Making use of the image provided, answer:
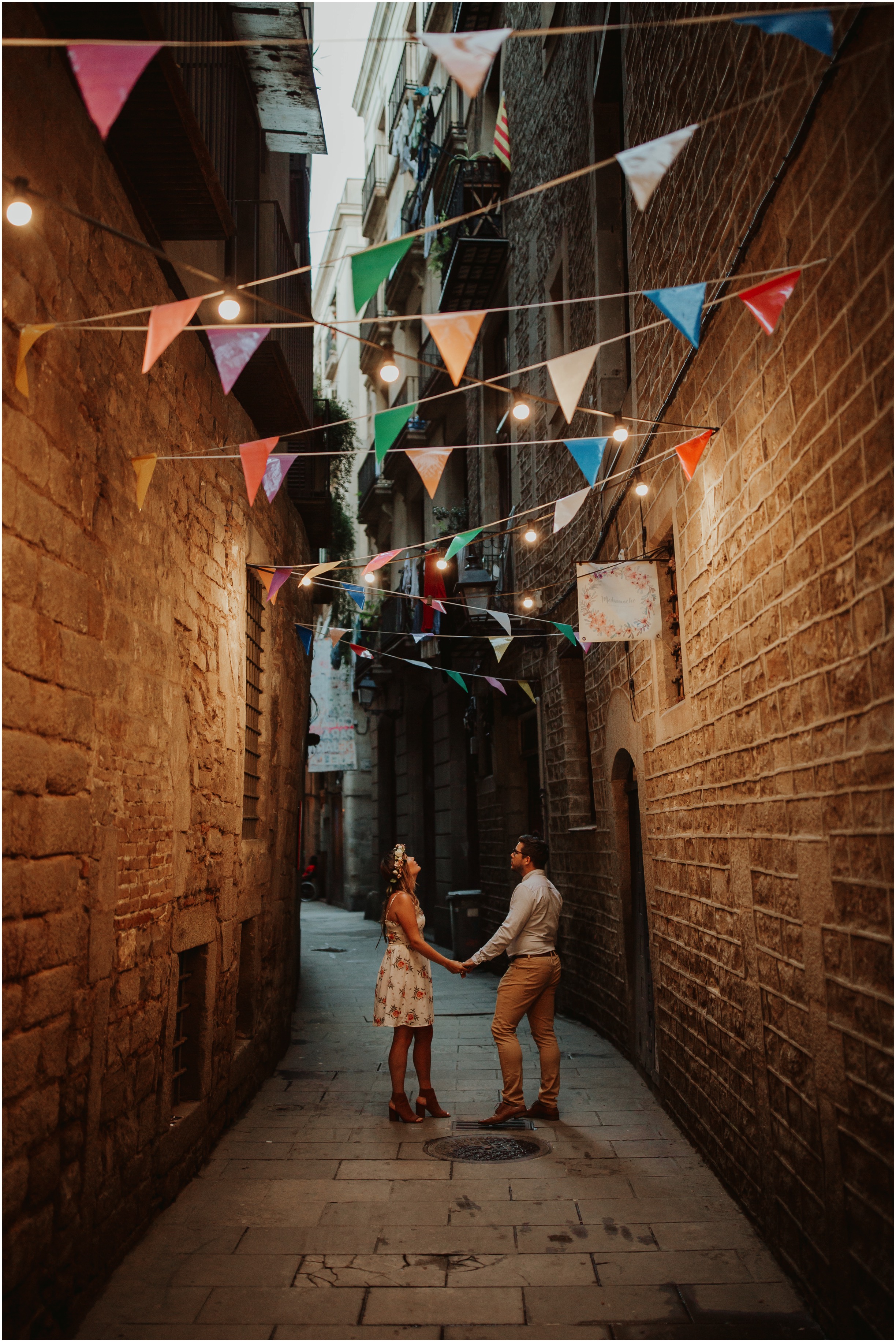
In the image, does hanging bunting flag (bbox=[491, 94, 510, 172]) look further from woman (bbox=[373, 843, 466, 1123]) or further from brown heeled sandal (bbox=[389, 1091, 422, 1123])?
brown heeled sandal (bbox=[389, 1091, 422, 1123])

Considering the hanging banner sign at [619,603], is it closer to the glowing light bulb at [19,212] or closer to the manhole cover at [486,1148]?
the manhole cover at [486,1148]

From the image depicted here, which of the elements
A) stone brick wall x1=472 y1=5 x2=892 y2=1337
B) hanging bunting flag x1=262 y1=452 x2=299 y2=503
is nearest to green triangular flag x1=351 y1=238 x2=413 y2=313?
stone brick wall x1=472 y1=5 x2=892 y2=1337

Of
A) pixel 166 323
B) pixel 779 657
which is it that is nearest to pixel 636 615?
pixel 779 657

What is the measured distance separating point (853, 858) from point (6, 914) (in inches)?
103

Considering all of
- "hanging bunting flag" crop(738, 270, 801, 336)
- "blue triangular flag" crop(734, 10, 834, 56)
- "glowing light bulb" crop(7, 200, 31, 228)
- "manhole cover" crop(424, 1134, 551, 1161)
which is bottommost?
"manhole cover" crop(424, 1134, 551, 1161)

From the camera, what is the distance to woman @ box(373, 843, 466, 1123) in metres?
6.44

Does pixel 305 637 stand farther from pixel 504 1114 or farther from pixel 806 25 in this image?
pixel 806 25

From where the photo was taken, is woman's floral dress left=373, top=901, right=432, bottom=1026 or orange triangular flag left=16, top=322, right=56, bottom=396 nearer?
orange triangular flag left=16, top=322, right=56, bottom=396

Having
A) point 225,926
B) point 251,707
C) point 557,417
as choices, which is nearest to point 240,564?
point 251,707

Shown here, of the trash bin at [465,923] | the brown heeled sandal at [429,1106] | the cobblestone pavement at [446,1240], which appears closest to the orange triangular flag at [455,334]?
the cobblestone pavement at [446,1240]

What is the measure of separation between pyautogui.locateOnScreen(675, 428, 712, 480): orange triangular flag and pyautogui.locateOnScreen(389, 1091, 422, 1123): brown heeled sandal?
4.16 meters

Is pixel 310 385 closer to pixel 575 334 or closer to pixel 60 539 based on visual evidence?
pixel 575 334

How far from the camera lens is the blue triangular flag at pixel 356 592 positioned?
784 cm

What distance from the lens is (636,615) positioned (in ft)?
19.4
